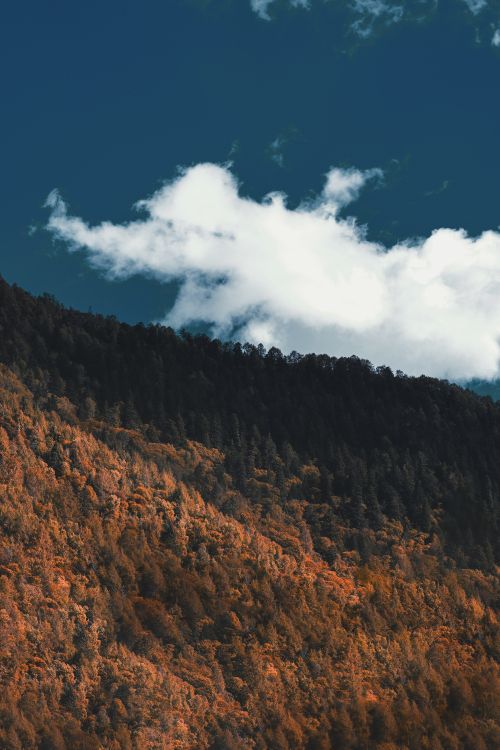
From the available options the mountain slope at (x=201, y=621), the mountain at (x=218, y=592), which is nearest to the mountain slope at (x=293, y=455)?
the mountain at (x=218, y=592)

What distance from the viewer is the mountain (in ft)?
338

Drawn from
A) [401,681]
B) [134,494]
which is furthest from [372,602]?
[134,494]

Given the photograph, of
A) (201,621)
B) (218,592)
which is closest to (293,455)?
(218,592)

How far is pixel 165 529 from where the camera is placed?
131250mm

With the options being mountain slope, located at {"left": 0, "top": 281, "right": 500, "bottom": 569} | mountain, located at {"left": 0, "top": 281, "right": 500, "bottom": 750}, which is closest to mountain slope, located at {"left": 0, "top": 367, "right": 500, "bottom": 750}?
mountain, located at {"left": 0, "top": 281, "right": 500, "bottom": 750}

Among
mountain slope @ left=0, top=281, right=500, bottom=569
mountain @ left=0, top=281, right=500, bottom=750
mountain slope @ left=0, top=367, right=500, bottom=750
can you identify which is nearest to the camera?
mountain slope @ left=0, top=367, right=500, bottom=750

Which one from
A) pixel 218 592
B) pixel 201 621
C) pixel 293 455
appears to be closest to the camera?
pixel 201 621

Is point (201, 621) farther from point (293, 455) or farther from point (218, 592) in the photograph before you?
point (293, 455)

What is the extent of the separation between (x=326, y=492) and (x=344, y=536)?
1403cm

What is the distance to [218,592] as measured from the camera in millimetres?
125812

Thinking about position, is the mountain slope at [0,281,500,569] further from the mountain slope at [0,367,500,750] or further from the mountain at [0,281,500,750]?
the mountain slope at [0,367,500,750]

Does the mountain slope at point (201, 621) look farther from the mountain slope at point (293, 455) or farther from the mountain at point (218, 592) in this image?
the mountain slope at point (293, 455)

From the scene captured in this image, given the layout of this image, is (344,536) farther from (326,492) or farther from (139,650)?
(139,650)

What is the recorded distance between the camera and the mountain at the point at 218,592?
338 ft
